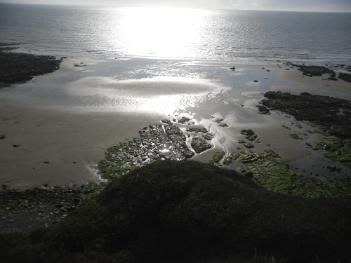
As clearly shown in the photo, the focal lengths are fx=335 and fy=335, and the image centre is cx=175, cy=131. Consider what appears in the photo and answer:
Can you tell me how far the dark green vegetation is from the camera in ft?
135

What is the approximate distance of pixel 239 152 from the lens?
2334 cm

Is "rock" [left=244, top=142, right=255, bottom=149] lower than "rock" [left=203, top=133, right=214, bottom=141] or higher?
lower

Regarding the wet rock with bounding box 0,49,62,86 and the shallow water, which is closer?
the shallow water

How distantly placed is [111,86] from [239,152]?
22652 mm

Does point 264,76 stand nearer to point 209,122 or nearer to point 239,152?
point 209,122

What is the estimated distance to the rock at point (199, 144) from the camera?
77.6ft

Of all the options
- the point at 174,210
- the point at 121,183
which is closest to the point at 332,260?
the point at 174,210

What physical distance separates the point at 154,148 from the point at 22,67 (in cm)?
3269

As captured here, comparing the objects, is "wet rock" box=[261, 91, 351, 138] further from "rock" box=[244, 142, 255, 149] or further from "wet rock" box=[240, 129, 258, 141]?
"rock" box=[244, 142, 255, 149]

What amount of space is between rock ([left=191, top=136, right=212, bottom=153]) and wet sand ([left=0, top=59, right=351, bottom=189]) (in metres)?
0.55

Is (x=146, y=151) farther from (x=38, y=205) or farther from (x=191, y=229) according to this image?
(x=191, y=229)

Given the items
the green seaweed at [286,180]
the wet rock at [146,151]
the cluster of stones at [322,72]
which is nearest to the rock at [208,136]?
the wet rock at [146,151]

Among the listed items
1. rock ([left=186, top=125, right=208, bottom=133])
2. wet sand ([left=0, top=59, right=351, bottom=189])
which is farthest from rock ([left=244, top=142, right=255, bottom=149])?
rock ([left=186, top=125, right=208, bottom=133])

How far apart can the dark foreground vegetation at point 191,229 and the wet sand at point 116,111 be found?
772 cm
